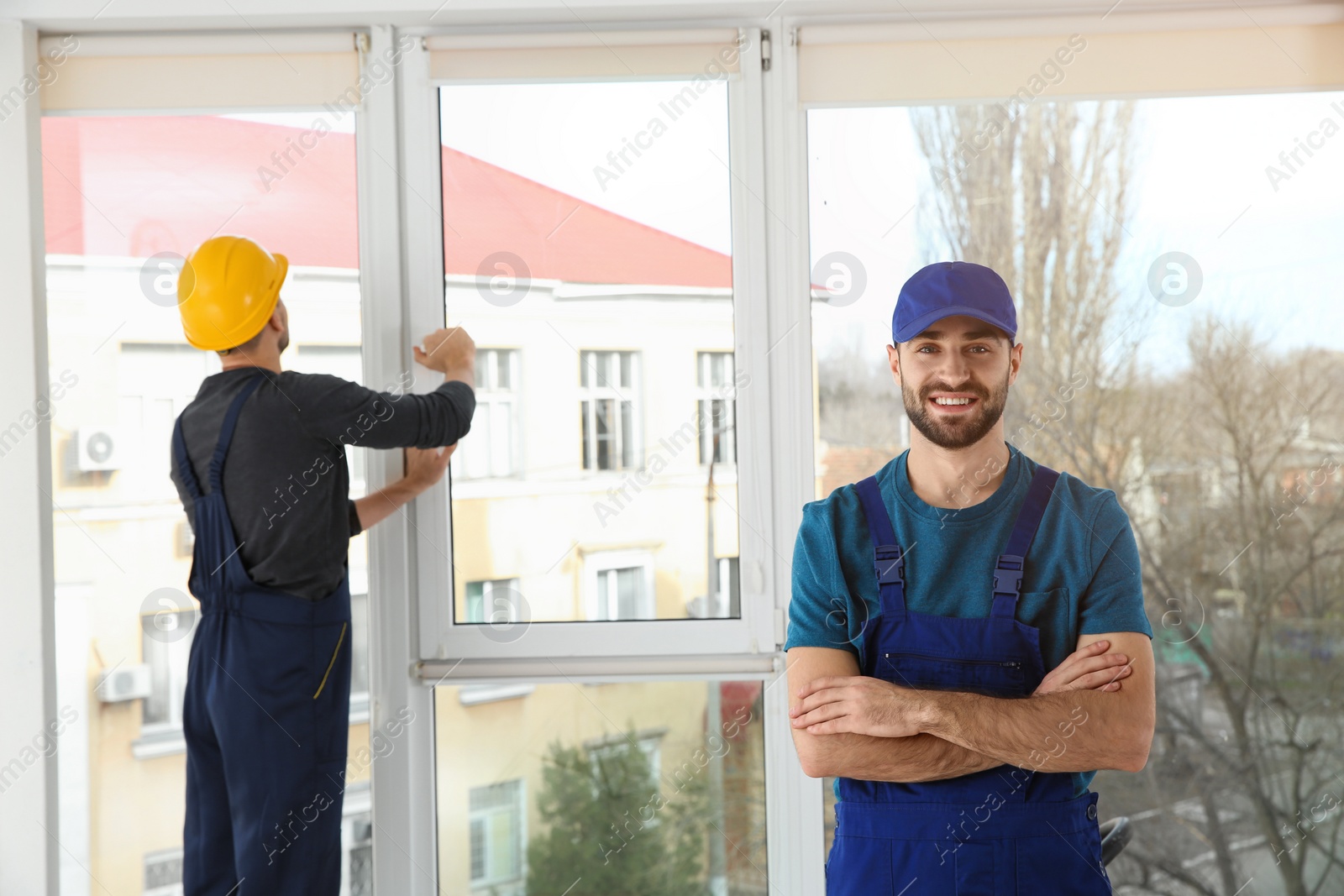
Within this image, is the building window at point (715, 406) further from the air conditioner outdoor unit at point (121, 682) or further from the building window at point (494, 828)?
the air conditioner outdoor unit at point (121, 682)

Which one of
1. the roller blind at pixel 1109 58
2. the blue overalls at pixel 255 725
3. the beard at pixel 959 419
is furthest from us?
the roller blind at pixel 1109 58

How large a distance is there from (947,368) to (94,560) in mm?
2008

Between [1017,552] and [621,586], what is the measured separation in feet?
3.42

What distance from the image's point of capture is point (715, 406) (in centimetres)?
222

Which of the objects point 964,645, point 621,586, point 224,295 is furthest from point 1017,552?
point 224,295

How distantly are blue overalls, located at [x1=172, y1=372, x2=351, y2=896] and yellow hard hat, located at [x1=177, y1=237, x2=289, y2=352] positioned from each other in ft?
0.40

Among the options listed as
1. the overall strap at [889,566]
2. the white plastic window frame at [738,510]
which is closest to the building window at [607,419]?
the white plastic window frame at [738,510]

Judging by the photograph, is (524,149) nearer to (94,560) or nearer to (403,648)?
(403,648)

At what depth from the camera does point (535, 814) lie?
2285 millimetres

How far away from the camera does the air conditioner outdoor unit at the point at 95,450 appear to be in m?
2.24

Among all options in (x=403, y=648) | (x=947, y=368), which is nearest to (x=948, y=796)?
(x=947, y=368)

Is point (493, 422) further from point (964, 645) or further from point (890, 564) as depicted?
point (964, 645)

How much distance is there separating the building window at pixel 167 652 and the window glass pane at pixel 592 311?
66 centimetres

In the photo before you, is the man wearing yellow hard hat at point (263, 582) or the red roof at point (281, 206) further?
the red roof at point (281, 206)
